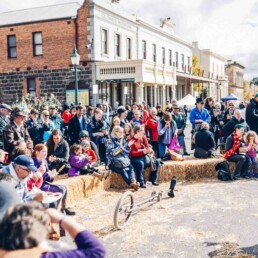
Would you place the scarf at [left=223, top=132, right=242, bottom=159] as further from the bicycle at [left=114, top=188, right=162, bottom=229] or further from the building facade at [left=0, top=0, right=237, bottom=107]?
the building facade at [left=0, top=0, right=237, bottom=107]

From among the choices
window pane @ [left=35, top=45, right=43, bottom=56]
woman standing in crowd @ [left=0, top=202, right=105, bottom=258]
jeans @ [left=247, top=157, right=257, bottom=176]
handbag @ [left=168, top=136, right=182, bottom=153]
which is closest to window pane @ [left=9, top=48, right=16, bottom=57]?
window pane @ [left=35, top=45, right=43, bottom=56]

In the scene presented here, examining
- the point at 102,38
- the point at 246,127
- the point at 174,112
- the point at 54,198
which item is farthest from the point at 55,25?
the point at 54,198

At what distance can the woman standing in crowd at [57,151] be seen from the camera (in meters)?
9.20

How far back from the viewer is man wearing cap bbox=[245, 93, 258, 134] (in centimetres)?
1196

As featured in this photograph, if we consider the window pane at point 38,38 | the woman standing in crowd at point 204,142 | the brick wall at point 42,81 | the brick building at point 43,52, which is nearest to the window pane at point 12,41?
the brick building at point 43,52

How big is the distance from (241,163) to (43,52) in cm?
2116

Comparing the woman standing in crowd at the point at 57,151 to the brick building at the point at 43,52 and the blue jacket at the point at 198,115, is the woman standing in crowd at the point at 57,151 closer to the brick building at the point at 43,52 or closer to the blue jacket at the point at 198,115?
the blue jacket at the point at 198,115

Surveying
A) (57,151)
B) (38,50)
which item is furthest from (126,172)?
(38,50)

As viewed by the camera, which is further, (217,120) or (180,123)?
(217,120)

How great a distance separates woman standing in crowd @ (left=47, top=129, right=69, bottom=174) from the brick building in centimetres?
1825

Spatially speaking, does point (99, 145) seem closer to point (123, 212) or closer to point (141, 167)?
point (141, 167)

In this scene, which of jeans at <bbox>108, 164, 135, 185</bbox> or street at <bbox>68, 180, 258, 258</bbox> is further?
jeans at <bbox>108, 164, 135, 185</bbox>

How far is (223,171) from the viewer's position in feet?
36.2

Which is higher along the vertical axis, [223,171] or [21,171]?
[21,171]
